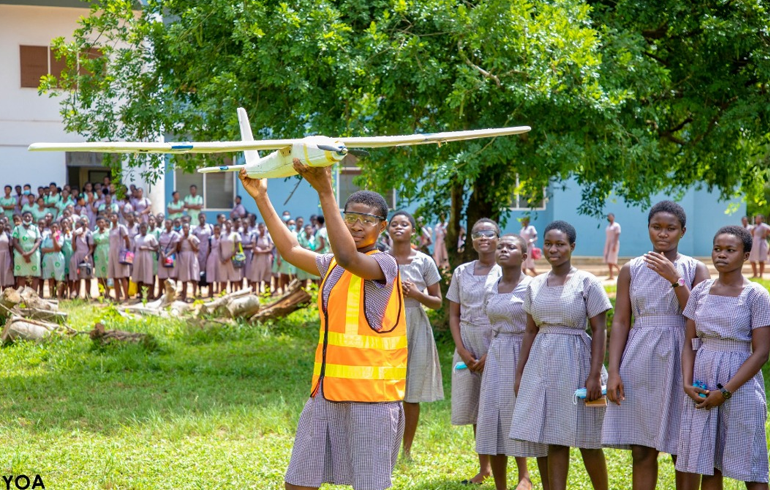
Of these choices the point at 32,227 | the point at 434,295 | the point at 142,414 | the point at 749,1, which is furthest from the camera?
the point at 32,227

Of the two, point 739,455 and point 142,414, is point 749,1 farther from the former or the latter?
point 142,414

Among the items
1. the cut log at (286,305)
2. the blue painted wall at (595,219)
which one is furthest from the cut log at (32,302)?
the blue painted wall at (595,219)

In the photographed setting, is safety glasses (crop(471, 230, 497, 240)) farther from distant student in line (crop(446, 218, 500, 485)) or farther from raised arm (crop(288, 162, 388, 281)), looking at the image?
raised arm (crop(288, 162, 388, 281))

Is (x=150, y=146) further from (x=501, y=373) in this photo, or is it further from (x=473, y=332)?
(x=473, y=332)

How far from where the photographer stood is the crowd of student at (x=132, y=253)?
17.7 meters

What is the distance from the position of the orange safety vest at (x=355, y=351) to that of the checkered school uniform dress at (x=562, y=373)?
4.28 feet

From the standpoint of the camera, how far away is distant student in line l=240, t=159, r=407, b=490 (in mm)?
4176

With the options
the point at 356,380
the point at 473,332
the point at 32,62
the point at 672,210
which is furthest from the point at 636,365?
the point at 32,62

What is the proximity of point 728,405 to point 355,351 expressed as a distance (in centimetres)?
A: 201

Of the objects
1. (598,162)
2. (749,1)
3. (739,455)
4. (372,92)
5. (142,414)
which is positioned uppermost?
(749,1)

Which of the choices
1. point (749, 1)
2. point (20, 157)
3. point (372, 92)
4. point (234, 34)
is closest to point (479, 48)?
point (372, 92)

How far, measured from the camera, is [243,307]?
1345cm

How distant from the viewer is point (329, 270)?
14.4ft

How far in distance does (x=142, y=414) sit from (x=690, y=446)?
5045mm
